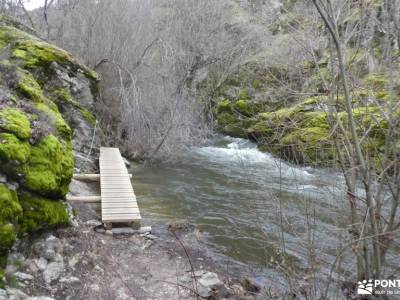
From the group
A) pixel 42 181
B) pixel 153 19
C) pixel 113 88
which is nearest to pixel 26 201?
pixel 42 181

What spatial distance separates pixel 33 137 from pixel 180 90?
287 inches

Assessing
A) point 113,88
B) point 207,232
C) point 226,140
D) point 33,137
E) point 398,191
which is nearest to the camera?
point 398,191

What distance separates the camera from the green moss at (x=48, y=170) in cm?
402

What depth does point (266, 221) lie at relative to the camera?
6.23m

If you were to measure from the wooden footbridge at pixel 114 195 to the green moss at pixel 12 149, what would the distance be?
5.77 feet

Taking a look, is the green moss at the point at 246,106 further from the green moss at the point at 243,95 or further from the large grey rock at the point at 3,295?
the large grey rock at the point at 3,295

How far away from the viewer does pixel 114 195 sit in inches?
246

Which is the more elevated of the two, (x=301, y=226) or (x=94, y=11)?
(x=94, y=11)

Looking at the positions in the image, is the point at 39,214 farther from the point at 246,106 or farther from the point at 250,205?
the point at 246,106

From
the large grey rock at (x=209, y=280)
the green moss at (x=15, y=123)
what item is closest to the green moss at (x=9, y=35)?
the green moss at (x=15, y=123)

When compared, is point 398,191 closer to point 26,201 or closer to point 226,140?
point 26,201

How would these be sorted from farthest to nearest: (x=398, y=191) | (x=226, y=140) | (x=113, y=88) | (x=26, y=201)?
(x=226, y=140), (x=113, y=88), (x=26, y=201), (x=398, y=191)

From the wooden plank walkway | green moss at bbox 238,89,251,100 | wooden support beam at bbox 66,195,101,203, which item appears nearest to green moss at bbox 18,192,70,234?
the wooden plank walkway

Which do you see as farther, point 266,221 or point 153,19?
point 153,19
